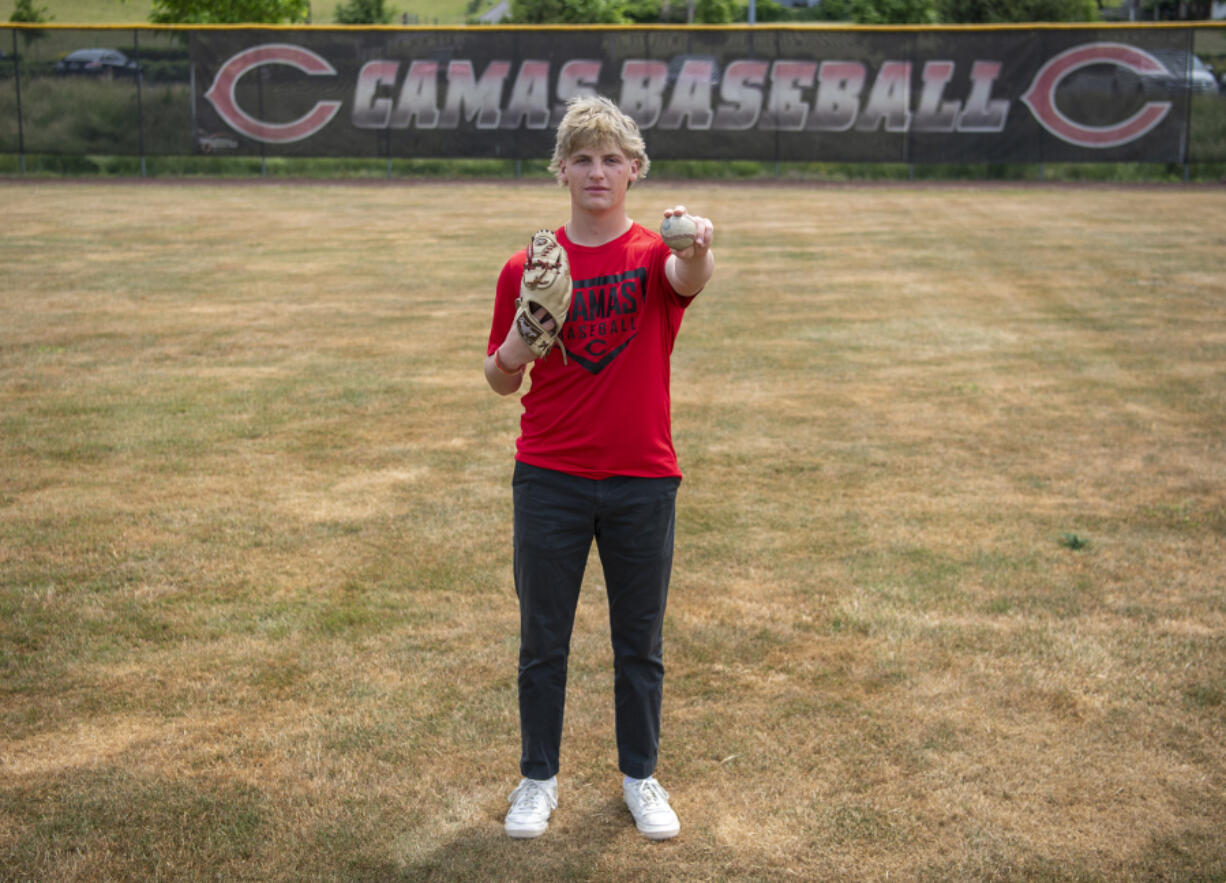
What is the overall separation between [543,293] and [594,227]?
11.6 inches

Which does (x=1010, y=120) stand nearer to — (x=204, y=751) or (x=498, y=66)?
(x=498, y=66)

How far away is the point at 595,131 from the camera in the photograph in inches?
131

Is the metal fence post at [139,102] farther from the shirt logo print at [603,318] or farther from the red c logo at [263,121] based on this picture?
the shirt logo print at [603,318]

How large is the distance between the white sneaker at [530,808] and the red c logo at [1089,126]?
23.9 m

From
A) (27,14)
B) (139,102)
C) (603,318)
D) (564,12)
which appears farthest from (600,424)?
(27,14)

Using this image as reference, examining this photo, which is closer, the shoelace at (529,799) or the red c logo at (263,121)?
the shoelace at (529,799)

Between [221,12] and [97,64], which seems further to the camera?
[221,12]

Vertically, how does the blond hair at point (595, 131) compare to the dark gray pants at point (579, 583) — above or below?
above

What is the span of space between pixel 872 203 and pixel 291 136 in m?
12.5

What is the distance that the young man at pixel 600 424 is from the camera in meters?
3.42

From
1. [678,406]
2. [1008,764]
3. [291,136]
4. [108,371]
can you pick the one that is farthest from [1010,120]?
[1008,764]

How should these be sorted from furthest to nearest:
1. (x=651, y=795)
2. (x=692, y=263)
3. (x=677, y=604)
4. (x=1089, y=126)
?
(x=1089, y=126), (x=677, y=604), (x=651, y=795), (x=692, y=263)

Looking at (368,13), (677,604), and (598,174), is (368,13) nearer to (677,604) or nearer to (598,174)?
(677,604)

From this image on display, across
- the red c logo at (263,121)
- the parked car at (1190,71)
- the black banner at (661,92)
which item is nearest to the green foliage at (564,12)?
the black banner at (661,92)
